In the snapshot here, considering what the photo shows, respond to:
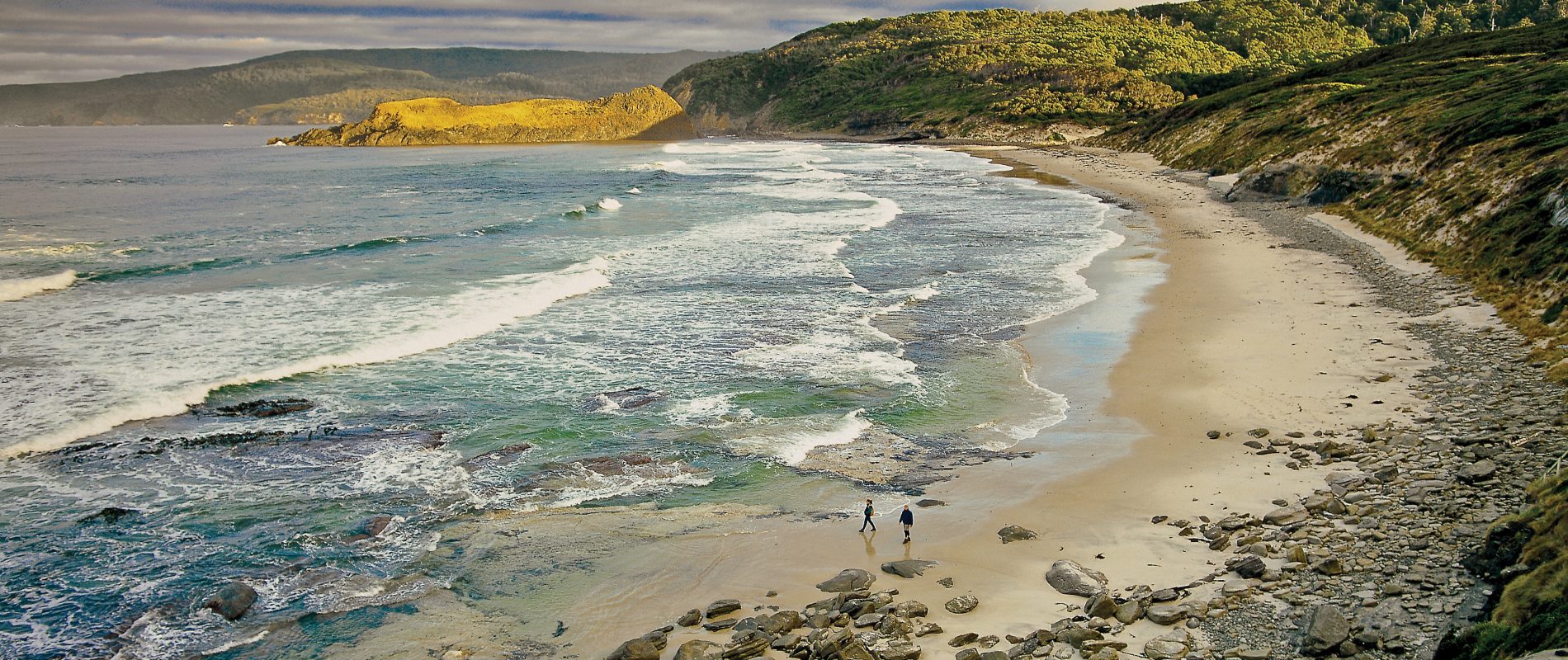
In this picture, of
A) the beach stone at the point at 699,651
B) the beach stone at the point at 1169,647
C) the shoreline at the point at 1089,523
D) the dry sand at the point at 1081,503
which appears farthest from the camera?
the dry sand at the point at 1081,503

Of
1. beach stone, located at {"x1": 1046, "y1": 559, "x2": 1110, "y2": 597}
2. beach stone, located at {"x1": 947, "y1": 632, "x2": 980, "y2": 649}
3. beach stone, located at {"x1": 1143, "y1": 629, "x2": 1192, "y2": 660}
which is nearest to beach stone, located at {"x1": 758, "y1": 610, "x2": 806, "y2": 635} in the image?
beach stone, located at {"x1": 947, "y1": 632, "x2": 980, "y2": 649}

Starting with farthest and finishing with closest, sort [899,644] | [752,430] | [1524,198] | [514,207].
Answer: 1. [514,207]
2. [1524,198]
3. [752,430]
4. [899,644]

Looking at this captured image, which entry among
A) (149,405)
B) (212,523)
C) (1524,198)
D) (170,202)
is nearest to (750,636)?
(212,523)

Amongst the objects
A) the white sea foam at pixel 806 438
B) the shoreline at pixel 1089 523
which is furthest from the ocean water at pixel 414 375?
the shoreline at pixel 1089 523

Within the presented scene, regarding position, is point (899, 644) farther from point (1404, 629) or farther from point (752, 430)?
point (752, 430)

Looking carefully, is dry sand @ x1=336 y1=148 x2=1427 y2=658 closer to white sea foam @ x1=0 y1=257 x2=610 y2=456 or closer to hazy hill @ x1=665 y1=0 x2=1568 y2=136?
white sea foam @ x1=0 y1=257 x2=610 y2=456

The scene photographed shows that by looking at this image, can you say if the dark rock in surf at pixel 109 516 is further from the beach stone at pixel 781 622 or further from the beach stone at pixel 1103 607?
the beach stone at pixel 1103 607

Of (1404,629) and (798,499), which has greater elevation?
(1404,629)
